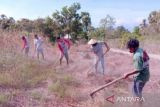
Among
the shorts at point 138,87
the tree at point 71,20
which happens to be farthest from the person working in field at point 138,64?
the tree at point 71,20

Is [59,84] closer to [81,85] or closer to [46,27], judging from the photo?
[81,85]

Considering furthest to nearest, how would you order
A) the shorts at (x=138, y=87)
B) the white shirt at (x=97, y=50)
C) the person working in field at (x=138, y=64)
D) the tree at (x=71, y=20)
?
the tree at (x=71, y=20) → the white shirt at (x=97, y=50) → the shorts at (x=138, y=87) → the person working in field at (x=138, y=64)

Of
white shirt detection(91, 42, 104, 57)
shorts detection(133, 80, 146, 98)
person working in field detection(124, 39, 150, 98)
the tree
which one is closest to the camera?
person working in field detection(124, 39, 150, 98)

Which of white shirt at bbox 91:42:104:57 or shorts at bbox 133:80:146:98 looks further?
white shirt at bbox 91:42:104:57

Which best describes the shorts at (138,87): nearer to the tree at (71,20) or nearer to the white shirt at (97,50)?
the white shirt at (97,50)

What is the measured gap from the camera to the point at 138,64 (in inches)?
311

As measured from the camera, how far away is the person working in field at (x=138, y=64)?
789 cm

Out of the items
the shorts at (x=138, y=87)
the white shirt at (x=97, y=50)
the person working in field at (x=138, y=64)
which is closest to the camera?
the person working in field at (x=138, y=64)

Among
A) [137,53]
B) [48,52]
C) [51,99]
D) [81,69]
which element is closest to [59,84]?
[51,99]

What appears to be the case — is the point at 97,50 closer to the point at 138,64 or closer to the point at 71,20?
the point at 138,64

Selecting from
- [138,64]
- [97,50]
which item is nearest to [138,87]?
[138,64]

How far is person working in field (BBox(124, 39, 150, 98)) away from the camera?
7.89 m

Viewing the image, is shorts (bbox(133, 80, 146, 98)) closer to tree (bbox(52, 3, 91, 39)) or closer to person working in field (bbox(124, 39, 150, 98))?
person working in field (bbox(124, 39, 150, 98))

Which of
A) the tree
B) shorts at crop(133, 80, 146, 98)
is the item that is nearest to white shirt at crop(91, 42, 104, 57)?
shorts at crop(133, 80, 146, 98)
